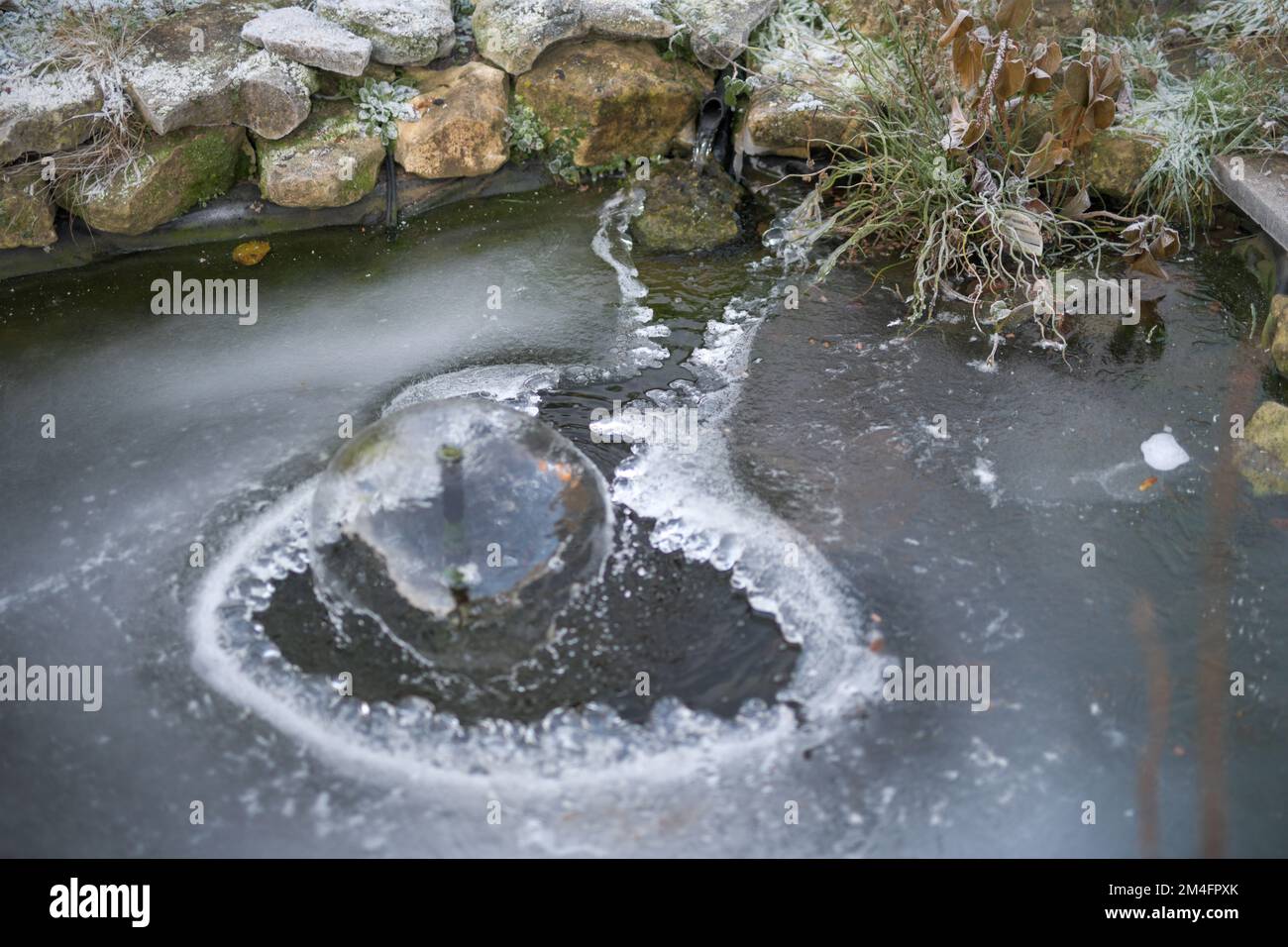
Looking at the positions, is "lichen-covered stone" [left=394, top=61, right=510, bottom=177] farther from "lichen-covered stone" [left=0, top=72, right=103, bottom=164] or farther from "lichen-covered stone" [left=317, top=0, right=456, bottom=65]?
"lichen-covered stone" [left=0, top=72, right=103, bottom=164]

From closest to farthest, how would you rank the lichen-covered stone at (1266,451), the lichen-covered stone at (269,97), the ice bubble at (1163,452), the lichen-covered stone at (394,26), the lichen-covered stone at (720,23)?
the lichen-covered stone at (1266,451), the ice bubble at (1163,452), the lichen-covered stone at (269,97), the lichen-covered stone at (394,26), the lichen-covered stone at (720,23)

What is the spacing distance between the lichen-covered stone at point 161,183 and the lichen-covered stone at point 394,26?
87 cm

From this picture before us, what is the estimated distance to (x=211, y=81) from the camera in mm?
5398

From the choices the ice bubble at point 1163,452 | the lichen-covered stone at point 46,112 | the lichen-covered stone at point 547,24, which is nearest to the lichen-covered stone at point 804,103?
the lichen-covered stone at point 547,24

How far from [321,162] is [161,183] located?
78 centimetres

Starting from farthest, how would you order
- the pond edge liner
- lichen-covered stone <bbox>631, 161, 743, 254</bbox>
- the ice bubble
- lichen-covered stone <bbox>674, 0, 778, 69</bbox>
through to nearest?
lichen-covered stone <bbox>674, 0, 778, 69</bbox> < lichen-covered stone <bbox>631, 161, 743, 254</bbox> < the pond edge liner < the ice bubble

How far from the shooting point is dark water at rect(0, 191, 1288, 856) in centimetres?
301

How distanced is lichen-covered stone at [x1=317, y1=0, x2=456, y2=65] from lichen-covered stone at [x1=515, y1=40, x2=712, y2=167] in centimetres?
51

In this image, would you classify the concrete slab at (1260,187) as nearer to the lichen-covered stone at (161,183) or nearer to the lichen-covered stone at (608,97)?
the lichen-covered stone at (608,97)

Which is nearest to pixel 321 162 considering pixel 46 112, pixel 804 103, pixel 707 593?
pixel 46 112

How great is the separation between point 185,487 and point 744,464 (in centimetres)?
216

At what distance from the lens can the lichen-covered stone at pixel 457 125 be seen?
5.67 m

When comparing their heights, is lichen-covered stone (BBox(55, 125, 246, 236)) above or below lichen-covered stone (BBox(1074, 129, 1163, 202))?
below

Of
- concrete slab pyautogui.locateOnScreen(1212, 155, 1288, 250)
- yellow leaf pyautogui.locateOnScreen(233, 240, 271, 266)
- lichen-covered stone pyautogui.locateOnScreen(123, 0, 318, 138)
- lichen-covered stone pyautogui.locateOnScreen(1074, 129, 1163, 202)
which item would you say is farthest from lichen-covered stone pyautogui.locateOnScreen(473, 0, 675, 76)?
concrete slab pyautogui.locateOnScreen(1212, 155, 1288, 250)
